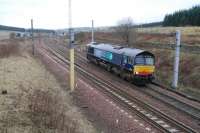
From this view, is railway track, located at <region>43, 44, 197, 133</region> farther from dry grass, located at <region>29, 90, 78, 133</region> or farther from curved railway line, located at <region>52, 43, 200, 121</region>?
dry grass, located at <region>29, 90, 78, 133</region>

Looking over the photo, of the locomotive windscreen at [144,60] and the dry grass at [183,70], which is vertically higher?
the locomotive windscreen at [144,60]

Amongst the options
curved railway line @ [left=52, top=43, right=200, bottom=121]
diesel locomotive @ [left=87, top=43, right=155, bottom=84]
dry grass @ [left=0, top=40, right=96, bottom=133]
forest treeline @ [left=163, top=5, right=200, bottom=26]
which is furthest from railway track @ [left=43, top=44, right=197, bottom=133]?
forest treeline @ [left=163, top=5, right=200, bottom=26]

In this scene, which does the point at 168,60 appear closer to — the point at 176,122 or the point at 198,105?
the point at 198,105

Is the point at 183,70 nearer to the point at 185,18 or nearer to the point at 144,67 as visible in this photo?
the point at 144,67

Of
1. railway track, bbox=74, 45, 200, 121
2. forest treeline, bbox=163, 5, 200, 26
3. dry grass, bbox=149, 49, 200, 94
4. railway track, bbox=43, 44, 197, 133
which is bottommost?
railway track, bbox=74, 45, 200, 121

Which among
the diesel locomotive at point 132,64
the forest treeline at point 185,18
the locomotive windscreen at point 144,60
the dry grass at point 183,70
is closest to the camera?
the dry grass at point 183,70

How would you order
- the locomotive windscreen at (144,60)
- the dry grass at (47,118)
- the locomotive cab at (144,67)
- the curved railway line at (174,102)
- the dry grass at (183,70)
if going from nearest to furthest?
the dry grass at (47,118)
the curved railway line at (174,102)
the dry grass at (183,70)
the locomotive cab at (144,67)
the locomotive windscreen at (144,60)

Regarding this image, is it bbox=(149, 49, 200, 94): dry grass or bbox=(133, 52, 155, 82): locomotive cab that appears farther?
bbox=(133, 52, 155, 82): locomotive cab

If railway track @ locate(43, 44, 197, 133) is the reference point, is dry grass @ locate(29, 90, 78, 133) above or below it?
above

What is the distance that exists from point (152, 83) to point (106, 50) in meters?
9.27

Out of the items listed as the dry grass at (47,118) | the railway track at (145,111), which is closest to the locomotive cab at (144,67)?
the railway track at (145,111)

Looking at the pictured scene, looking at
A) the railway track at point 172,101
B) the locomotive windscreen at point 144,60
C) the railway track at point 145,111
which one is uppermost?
the locomotive windscreen at point 144,60

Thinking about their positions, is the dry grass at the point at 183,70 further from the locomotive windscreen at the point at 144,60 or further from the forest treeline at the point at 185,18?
the forest treeline at the point at 185,18

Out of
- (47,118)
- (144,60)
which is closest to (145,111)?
(47,118)
